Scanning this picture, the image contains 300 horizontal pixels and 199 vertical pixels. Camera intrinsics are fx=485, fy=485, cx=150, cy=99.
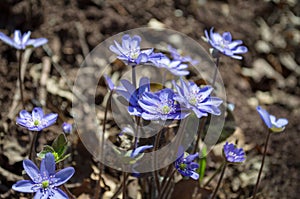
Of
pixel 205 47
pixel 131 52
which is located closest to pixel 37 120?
pixel 131 52

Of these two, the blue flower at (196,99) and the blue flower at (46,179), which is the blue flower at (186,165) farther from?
the blue flower at (46,179)

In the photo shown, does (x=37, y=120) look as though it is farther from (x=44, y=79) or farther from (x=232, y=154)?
(x=44, y=79)

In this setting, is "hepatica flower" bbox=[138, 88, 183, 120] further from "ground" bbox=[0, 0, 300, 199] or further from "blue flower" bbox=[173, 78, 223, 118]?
"ground" bbox=[0, 0, 300, 199]

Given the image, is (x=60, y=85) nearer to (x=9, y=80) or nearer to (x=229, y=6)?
(x=9, y=80)

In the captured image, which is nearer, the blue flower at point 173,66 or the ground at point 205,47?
the blue flower at point 173,66

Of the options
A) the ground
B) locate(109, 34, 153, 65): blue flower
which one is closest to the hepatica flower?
locate(109, 34, 153, 65): blue flower

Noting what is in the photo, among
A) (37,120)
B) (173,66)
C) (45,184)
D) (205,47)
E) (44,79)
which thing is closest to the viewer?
(45,184)

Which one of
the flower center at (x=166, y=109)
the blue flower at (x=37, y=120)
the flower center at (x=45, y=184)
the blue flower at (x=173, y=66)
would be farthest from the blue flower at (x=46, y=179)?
the blue flower at (x=173, y=66)
